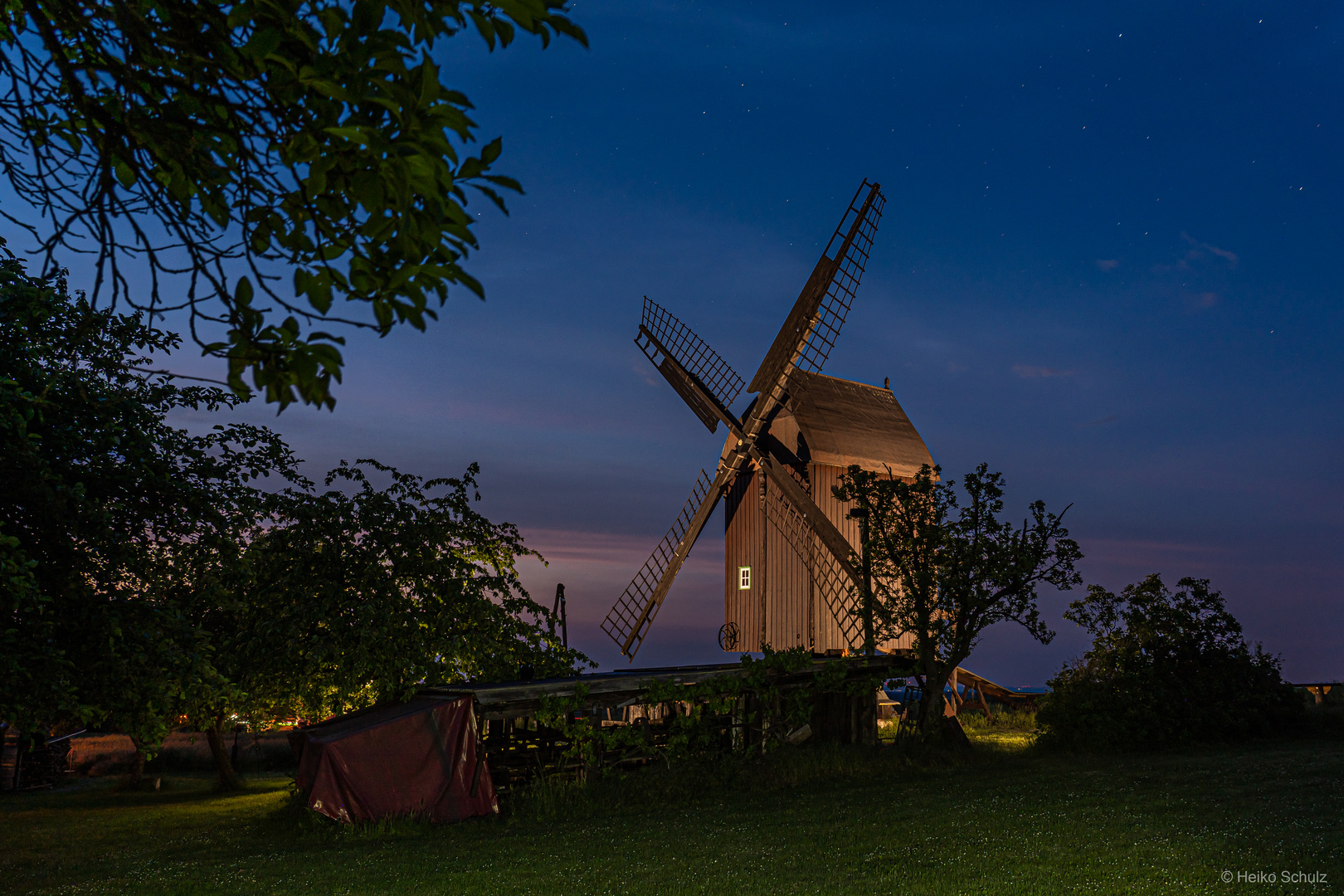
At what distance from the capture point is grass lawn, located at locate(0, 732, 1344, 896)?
8961mm

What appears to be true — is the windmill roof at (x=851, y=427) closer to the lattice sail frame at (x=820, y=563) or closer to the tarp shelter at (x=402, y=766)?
the lattice sail frame at (x=820, y=563)

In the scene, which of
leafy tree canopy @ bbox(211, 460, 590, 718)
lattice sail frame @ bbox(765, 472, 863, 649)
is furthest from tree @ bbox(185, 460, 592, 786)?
lattice sail frame @ bbox(765, 472, 863, 649)

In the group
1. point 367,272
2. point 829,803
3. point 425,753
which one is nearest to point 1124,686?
point 829,803

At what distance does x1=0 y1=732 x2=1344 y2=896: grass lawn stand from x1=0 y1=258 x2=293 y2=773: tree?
92.3 inches

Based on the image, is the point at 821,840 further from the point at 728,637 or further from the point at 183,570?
the point at 728,637

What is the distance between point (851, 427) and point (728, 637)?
7.29m

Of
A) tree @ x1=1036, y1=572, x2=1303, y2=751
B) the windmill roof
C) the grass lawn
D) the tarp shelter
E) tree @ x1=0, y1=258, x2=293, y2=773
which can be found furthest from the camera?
the windmill roof

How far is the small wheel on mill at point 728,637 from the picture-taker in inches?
1048

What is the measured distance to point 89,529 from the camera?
12.7m

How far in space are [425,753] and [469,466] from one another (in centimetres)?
739

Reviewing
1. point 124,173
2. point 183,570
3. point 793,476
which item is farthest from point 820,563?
point 124,173

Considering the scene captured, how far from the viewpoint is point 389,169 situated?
3.16 metres

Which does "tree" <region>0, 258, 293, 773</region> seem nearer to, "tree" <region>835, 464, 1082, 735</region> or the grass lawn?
the grass lawn

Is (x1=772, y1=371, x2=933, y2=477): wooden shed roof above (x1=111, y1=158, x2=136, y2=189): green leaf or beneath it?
above
